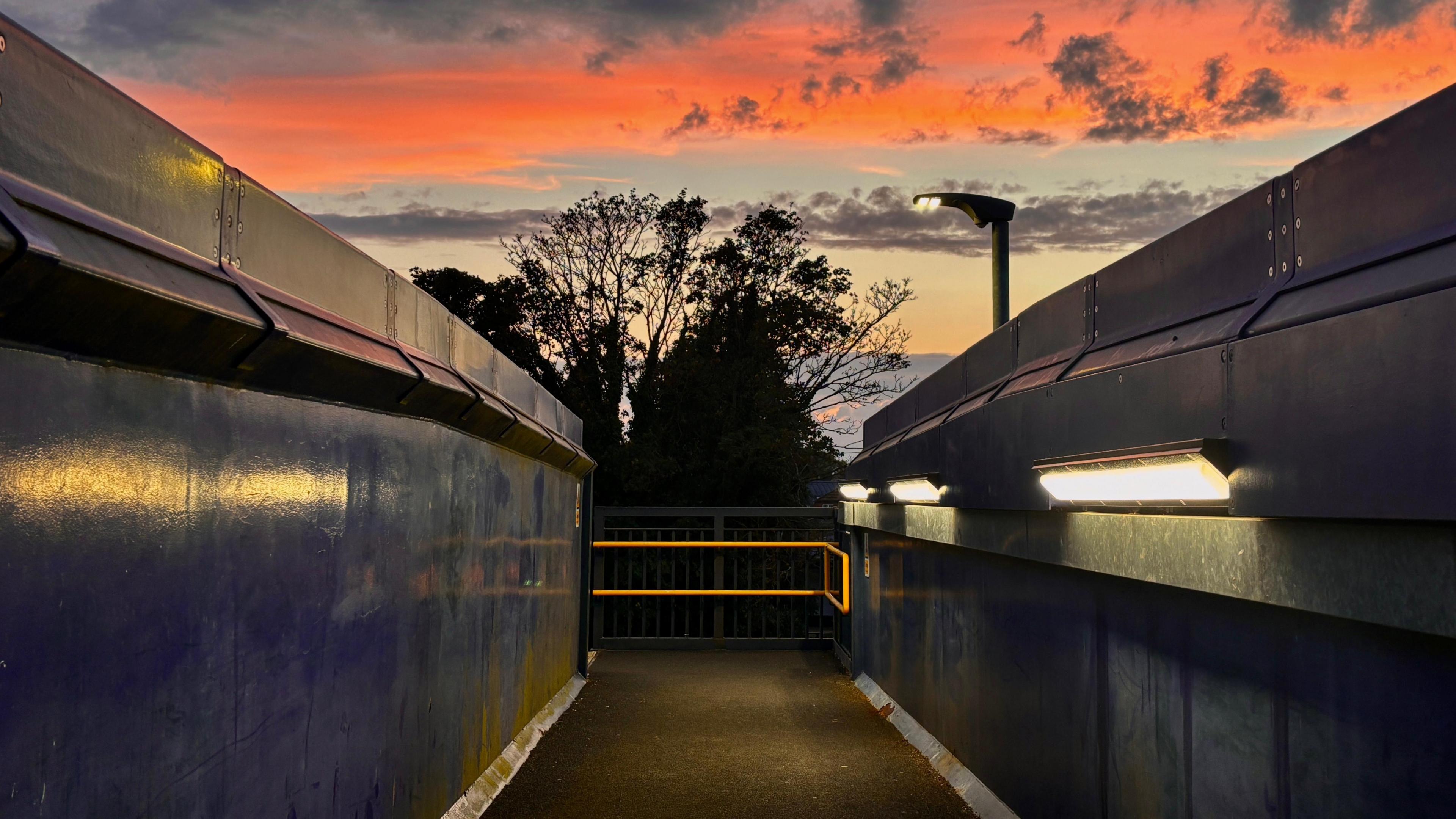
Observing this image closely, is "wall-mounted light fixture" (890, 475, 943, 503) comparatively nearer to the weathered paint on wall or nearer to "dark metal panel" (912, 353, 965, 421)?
"dark metal panel" (912, 353, 965, 421)

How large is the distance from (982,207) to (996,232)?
28 centimetres

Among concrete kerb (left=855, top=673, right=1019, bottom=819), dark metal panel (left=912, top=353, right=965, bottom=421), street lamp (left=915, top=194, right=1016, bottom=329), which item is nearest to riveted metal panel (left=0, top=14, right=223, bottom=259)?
concrete kerb (left=855, top=673, right=1019, bottom=819)

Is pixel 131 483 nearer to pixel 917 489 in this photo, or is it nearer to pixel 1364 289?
pixel 1364 289

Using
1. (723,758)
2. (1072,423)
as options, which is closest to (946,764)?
(723,758)

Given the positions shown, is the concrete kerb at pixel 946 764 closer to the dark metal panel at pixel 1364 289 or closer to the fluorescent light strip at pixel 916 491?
the fluorescent light strip at pixel 916 491

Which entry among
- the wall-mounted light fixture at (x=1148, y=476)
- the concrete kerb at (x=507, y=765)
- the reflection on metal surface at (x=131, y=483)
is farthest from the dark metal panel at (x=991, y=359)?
the reflection on metal surface at (x=131, y=483)

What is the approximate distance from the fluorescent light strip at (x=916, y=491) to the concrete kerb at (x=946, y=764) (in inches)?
78.1

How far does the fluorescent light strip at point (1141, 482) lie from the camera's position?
12.9ft

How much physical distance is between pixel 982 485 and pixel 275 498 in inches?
177

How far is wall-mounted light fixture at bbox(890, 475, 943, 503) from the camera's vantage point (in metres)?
8.86

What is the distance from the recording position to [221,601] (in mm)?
4027

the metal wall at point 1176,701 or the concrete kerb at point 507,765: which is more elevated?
the metal wall at point 1176,701

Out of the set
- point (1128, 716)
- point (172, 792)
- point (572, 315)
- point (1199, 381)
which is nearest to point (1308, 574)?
point (1199, 381)

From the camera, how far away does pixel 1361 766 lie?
3.43 m
